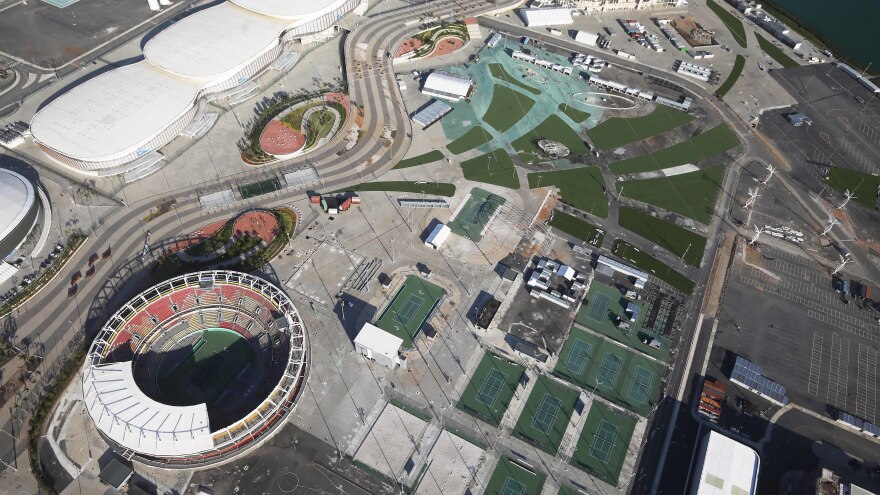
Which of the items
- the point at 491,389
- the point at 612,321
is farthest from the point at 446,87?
the point at 491,389

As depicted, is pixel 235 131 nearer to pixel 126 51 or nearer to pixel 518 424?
pixel 126 51

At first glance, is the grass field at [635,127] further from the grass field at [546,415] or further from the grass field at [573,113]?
the grass field at [546,415]

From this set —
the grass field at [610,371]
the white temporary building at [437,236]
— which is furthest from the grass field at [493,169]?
the grass field at [610,371]

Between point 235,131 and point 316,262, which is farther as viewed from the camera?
point 235,131

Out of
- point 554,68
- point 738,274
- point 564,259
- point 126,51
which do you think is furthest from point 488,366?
point 126,51

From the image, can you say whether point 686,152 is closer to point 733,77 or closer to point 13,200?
point 733,77

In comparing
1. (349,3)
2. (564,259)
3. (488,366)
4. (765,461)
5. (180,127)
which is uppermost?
(349,3)
